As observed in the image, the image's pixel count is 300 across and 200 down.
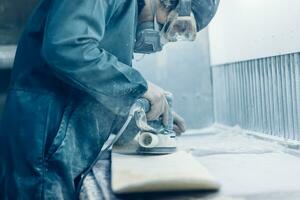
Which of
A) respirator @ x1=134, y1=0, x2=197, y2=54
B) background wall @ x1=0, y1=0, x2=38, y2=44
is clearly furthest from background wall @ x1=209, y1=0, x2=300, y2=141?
background wall @ x1=0, y1=0, x2=38, y2=44

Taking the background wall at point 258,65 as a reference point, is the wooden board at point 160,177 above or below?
below

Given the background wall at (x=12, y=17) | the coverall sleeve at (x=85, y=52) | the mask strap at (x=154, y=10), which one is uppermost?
the background wall at (x=12, y=17)

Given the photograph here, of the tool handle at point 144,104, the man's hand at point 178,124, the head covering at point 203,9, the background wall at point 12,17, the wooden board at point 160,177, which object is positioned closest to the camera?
the wooden board at point 160,177

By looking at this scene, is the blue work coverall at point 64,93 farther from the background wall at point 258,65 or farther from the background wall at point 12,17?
the background wall at point 12,17

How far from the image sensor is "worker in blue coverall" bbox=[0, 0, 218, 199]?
1.07m

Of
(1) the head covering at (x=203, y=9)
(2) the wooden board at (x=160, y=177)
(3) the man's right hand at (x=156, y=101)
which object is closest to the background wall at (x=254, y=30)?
(1) the head covering at (x=203, y=9)

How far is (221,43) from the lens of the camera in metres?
2.66

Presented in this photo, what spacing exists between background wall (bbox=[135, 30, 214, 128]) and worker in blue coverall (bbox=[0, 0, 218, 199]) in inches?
→ 58.8

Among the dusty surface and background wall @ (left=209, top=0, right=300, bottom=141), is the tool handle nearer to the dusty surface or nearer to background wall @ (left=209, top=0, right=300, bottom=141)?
the dusty surface

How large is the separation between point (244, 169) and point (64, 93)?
709 millimetres

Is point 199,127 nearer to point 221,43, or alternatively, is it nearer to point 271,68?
point 221,43

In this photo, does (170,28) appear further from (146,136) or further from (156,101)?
(146,136)

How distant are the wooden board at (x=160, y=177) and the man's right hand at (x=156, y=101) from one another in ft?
0.72

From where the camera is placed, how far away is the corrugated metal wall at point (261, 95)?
1822 millimetres
